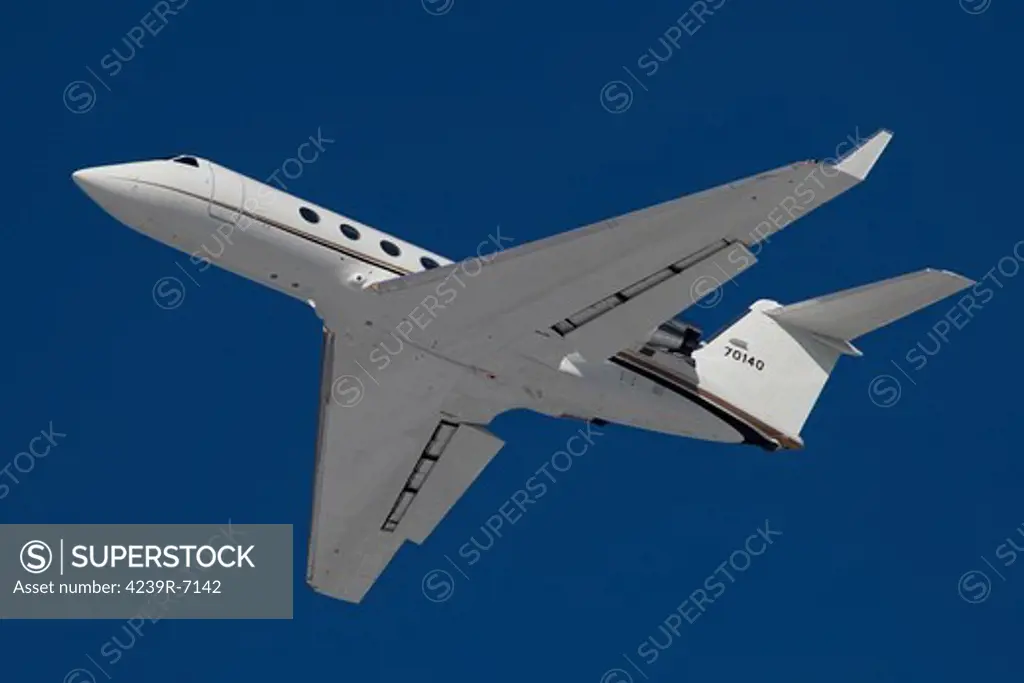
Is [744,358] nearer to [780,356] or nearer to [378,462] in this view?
[780,356]

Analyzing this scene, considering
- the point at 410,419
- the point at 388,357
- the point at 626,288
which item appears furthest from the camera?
the point at 410,419

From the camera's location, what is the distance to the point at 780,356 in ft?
111

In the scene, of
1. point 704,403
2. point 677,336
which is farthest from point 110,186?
point 704,403

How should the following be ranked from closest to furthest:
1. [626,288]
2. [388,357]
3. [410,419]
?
1. [626,288]
2. [388,357]
3. [410,419]

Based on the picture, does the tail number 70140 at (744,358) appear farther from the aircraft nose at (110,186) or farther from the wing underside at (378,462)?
the aircraft nose at (110,186)

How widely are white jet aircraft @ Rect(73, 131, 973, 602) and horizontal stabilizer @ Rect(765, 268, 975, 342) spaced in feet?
0.14

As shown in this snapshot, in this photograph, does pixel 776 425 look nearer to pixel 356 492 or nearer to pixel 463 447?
pixel 463 447

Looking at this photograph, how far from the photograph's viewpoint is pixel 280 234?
29.9m

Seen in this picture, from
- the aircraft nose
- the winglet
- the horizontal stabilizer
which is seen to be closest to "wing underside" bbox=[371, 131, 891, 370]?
the winglet

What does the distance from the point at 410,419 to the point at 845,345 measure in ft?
28.0

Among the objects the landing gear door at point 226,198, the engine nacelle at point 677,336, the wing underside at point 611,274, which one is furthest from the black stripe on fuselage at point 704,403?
the landing gear door at point 226,198

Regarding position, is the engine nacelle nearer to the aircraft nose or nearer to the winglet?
the winglet

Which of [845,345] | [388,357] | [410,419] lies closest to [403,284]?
[388,357]

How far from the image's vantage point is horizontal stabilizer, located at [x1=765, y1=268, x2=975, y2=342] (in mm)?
29172
